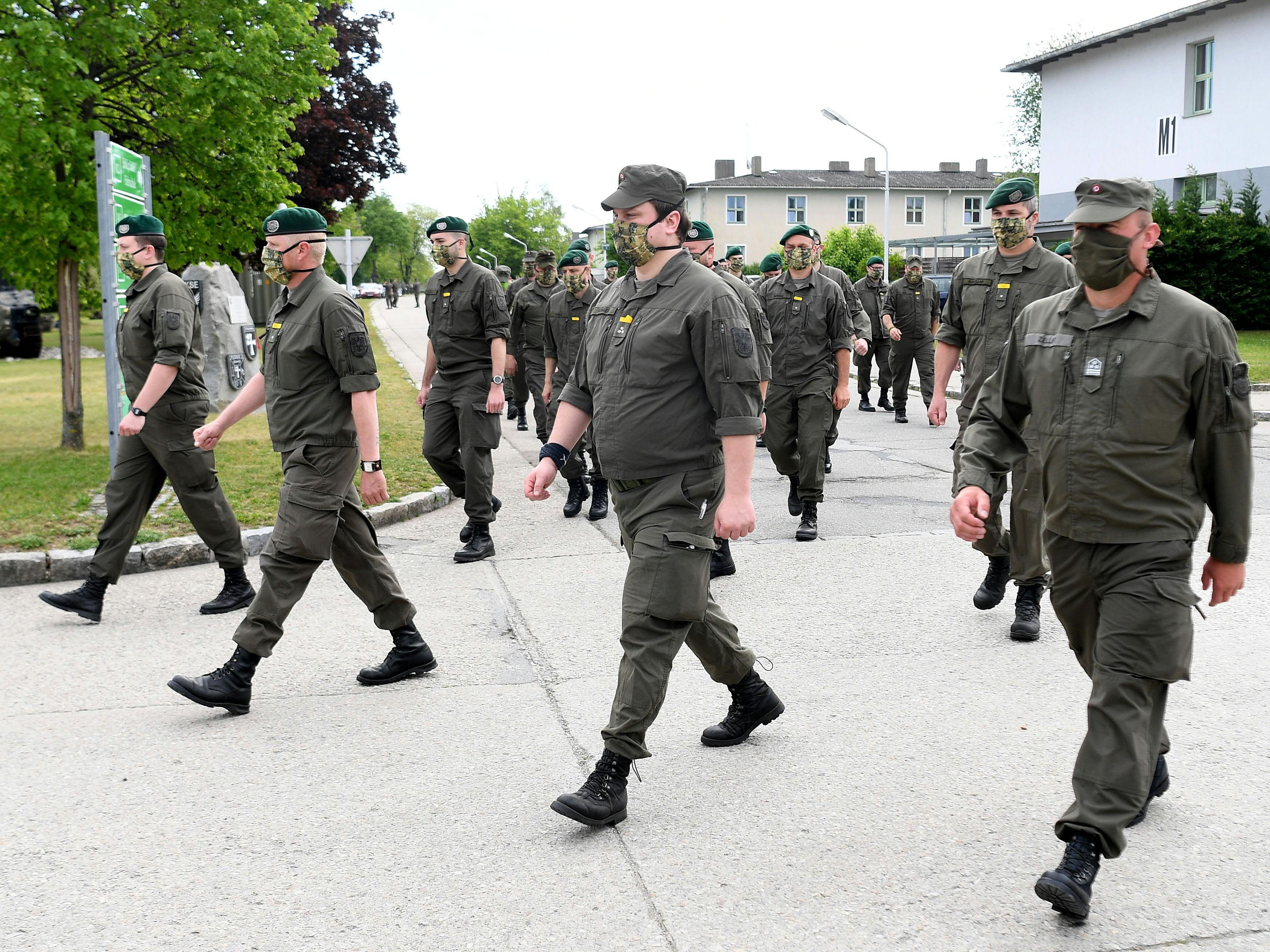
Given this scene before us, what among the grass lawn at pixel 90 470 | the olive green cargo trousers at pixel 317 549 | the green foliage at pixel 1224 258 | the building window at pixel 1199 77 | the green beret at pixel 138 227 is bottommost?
the grass lawn at pixel 90 470

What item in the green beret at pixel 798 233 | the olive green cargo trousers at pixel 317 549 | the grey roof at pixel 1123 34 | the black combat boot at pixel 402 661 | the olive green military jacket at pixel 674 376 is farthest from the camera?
the grey roof at pixel 1123 34

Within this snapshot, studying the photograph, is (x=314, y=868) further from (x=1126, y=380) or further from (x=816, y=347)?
(x=816, y=347)

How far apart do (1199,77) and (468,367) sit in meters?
30.3

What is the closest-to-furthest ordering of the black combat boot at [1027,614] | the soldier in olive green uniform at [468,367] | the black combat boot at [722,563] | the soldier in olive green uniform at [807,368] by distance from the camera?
the black combat boot at [1027,614], the black combat boot at [722,563], the soldier in olive green uniform at [468,367], the soldier in olive green uniform at [807,368]

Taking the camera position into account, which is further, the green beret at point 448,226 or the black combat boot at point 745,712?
the green beret at point 448,226

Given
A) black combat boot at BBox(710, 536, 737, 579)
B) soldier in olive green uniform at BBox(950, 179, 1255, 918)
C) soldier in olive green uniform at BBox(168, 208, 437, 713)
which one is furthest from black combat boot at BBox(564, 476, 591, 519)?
soldier in olive green uniform at BBox(950, 179, 1255, 918)

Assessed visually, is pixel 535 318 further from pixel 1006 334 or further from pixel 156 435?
pixel 1006 334

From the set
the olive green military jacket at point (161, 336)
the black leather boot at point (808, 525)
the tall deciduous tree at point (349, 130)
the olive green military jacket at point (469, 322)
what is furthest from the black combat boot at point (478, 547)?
the tall deciduous tree at point (349, 130)

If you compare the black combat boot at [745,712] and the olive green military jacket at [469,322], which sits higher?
the olive green military jacket at [469,322]

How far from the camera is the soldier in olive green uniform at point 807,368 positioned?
8.98 metres

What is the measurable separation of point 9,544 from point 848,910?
6.66 metres

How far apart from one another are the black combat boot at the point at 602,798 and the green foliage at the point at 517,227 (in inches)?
3416

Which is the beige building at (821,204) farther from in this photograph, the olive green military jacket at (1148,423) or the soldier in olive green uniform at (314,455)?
the olive green military jacket at (1148,423)

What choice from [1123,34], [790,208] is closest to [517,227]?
[790,208]
